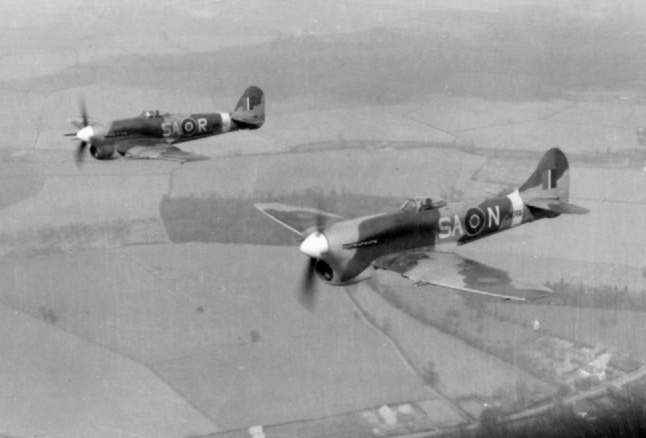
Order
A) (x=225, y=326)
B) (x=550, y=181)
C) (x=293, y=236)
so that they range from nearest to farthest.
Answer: (x=550, y=181)
(x=225, y=326)
(x=293, y=236)


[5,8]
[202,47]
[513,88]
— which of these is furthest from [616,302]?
[5,8]

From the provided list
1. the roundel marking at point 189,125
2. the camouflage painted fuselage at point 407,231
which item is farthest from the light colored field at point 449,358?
the roundel marking at point 189,125

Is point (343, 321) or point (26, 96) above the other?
point (26, 96)

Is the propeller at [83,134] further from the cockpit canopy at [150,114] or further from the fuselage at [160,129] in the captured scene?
the cockpit canopy at [150,114]

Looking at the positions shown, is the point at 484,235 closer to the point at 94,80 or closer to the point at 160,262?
the point at 160,262

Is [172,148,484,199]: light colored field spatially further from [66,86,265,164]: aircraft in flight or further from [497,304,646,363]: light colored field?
[497,304,646,363]: light colored field

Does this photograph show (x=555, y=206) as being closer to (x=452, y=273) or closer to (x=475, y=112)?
(x=452, y=273)

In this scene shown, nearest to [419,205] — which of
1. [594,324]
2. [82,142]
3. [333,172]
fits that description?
[594,324]

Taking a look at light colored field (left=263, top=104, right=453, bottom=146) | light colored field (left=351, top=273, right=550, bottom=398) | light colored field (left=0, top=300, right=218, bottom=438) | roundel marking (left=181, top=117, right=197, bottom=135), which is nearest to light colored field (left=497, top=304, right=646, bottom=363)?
light colored field (left=351, top=273, right=550, bottom=398)
